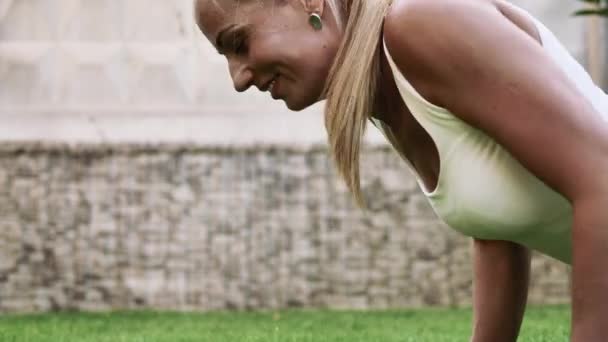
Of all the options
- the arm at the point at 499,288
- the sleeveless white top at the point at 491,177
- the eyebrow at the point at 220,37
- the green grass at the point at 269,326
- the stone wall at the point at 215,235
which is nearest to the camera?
the sleeveless white top at the point at 491,177

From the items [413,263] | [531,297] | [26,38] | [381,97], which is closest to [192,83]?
[26,38]

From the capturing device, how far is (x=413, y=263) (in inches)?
262

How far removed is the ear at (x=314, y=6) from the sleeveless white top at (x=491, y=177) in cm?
15

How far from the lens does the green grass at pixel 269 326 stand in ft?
14.7

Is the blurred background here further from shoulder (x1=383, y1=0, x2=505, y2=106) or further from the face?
shoulder (x1=383, y1=0, x2=505, y2=106)

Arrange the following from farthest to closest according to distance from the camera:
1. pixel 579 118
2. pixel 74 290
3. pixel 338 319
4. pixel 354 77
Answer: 1. pixel 74 290
2. pixel 338 319
3. pixel 354 77
4. pixel 579 118

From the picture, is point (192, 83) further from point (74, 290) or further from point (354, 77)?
point (354, 77)

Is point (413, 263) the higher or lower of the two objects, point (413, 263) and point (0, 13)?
the lower

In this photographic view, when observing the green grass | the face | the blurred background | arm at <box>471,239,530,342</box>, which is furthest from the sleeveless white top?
the blurred background

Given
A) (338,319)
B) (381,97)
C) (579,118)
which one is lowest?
(338,319)

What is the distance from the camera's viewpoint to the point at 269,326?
5.34 metres

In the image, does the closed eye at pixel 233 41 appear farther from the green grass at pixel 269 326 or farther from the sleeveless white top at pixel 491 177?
the green grass at pixel 269 326

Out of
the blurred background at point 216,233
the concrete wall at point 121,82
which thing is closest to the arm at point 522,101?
the blurred background at point 216,233

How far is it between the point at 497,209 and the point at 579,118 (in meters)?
0.21
